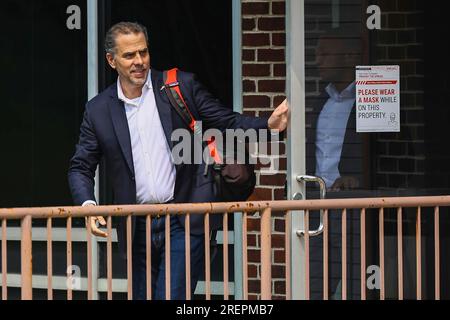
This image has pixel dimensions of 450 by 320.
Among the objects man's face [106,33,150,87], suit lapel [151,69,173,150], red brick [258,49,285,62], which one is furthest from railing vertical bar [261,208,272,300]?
red brick [258,49,285,62]

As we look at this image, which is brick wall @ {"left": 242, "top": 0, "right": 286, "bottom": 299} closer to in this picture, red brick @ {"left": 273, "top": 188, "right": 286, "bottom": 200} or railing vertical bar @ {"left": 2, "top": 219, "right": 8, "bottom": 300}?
red brick @ {"left": 273, "top": 188, "right": 286, "bottom": 200}

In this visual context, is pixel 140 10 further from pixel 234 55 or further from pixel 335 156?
pixel 335 156

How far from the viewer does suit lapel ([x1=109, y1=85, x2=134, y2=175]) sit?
705cm

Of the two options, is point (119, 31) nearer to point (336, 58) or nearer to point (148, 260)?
point (336, 58)

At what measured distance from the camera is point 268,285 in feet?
20.8

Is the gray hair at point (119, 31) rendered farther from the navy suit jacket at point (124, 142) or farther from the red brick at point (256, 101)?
the red brick at point (256, 101)

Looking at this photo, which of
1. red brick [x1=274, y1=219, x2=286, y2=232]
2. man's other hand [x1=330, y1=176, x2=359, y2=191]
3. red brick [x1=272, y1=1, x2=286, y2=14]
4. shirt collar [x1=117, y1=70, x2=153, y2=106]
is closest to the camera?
shirt collar [x1=117, y1=70, x2=153, y2=106]

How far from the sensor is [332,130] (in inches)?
308

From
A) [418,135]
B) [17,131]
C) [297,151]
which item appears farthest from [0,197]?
[418,135]

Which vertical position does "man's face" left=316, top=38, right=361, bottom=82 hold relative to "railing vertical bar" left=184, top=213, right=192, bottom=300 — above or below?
above

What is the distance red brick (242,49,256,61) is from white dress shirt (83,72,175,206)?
1.16m

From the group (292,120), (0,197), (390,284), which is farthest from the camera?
(0,197)

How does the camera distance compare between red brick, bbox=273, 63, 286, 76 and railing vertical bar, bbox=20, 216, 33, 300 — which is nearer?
railing vertical bar, bbox=20, 216, 33, 300
